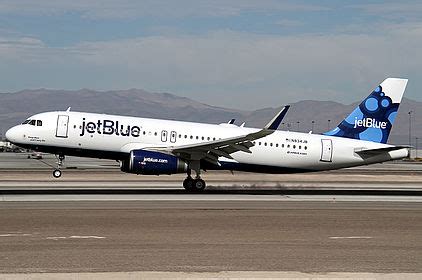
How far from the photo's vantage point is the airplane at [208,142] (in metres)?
37.9

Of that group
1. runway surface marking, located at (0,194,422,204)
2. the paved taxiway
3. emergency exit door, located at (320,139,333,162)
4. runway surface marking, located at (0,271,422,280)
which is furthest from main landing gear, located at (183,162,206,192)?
runway surface marking, located at (0,271,422,280)

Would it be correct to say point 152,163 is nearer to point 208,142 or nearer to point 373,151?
point 208,142

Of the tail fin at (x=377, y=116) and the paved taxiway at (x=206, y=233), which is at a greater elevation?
the tail fin at (x=377, y=116)

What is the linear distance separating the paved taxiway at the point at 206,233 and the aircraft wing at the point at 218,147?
326 cm

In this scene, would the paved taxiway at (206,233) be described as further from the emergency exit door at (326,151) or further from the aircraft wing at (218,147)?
the emergency exit door at (326,151)

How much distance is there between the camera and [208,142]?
123 ft

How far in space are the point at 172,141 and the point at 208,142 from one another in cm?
324

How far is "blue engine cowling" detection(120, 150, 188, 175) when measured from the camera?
36688 mm

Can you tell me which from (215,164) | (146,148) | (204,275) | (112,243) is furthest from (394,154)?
(204,275)

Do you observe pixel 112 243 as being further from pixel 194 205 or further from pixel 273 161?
pixel 273 161

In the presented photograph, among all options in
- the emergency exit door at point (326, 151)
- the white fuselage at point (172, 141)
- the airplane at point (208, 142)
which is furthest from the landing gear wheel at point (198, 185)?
the emergency exit door at point (326, 151)

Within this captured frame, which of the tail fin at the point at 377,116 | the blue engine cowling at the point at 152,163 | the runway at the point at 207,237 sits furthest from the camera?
the tail fin at the point at 377,116

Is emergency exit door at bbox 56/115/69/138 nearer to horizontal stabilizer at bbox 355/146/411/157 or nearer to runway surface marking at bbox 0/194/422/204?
runway surface marking at bbox 0/194/422/204

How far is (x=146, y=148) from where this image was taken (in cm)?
3888
